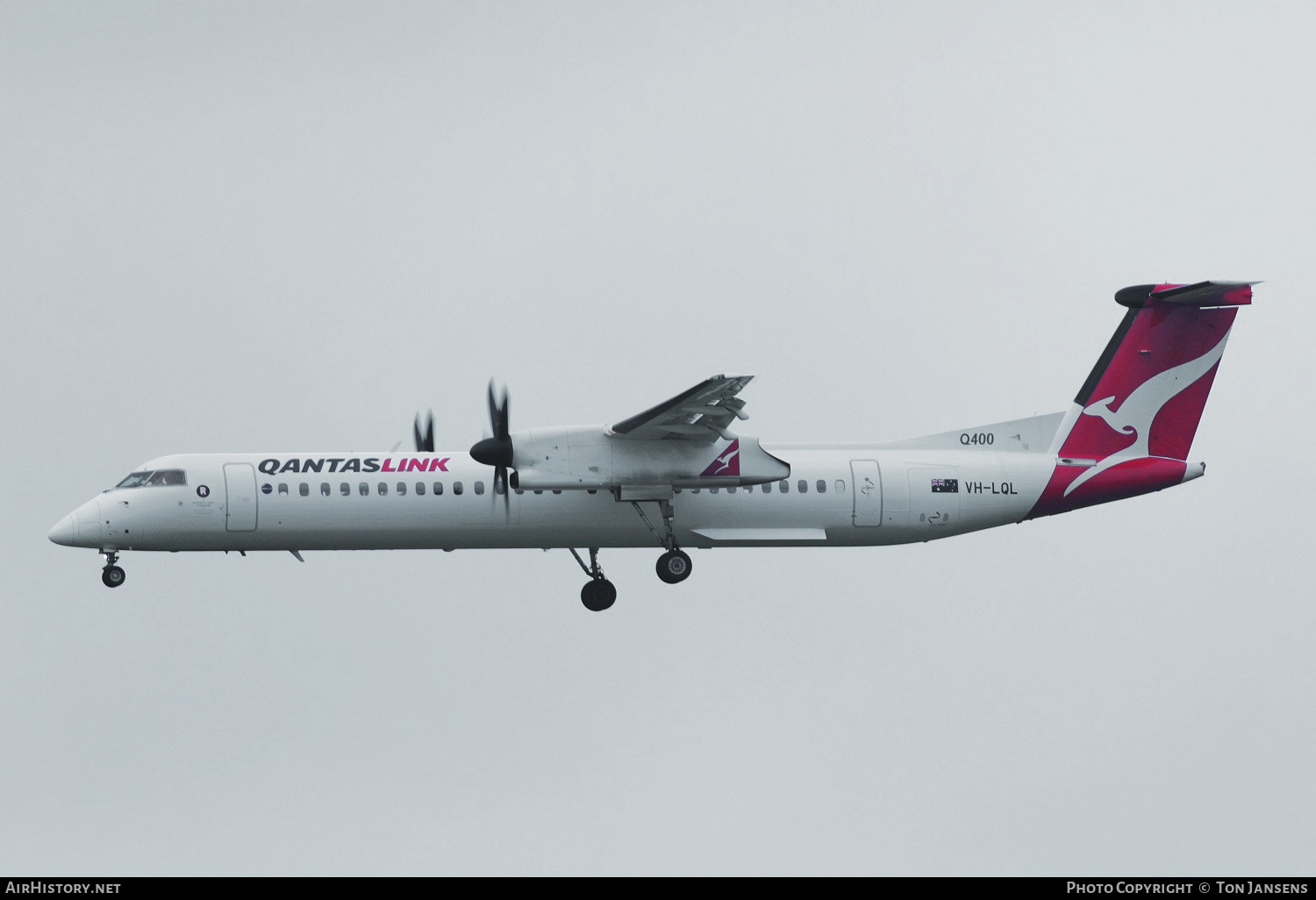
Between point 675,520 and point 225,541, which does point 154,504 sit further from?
point 675,520

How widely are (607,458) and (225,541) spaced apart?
654 cm

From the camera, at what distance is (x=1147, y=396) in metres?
30.2

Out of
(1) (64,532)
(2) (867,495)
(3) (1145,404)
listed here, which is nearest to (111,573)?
(1) (64,532)

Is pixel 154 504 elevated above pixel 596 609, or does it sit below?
above

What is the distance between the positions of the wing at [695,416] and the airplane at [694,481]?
0.12 ft

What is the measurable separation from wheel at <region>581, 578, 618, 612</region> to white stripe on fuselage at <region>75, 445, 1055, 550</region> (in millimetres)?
1011

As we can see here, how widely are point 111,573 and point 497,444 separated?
6.87 m

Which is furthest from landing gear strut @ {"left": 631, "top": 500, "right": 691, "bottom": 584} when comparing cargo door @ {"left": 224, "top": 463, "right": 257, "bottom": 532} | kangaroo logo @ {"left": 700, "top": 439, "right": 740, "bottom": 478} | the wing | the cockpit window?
→ the cockpit window

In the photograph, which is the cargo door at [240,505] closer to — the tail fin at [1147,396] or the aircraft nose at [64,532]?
the aircraft nose at [64,532]

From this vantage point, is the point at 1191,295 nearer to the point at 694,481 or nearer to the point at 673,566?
the point at 694,481

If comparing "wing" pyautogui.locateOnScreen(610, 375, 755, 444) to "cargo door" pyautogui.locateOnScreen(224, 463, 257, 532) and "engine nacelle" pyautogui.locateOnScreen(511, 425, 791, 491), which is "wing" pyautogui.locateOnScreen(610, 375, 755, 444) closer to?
"engine nacelle" pyautogui.locateOnScreen(511, 425, 791, 491)

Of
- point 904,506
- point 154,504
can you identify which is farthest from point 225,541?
point 904,506

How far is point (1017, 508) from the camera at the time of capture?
29.6 m

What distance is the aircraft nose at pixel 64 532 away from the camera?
90.9 feet
